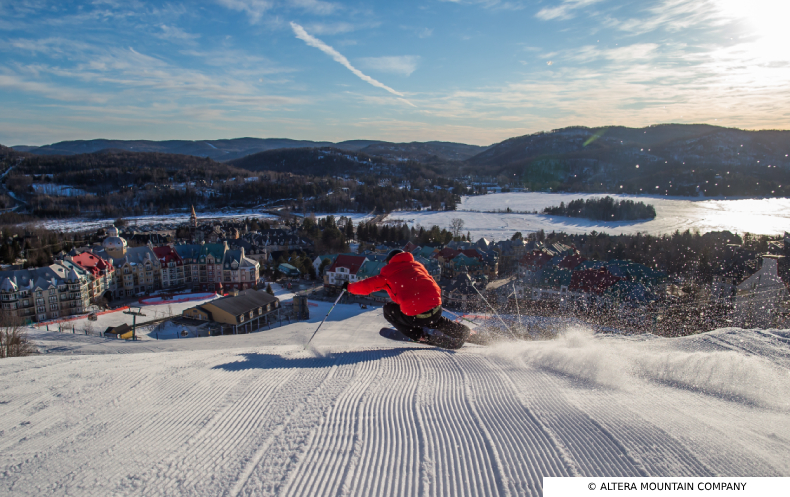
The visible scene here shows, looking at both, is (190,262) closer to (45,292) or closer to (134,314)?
(45,292)

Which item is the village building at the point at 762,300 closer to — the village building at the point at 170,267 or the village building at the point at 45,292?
the village building at the point at 45,292

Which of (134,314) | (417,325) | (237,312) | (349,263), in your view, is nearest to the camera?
(417,325)

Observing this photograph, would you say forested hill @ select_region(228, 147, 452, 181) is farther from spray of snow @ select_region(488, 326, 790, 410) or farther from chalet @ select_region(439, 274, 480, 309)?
spray of snow @ select_region(488, 326, 790, 410)

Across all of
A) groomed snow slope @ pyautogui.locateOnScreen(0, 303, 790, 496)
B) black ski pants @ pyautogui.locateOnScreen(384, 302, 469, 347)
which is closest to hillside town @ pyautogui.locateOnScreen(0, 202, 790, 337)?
black ski pants @ pyautogui.locateOnScreen(384, 302, 469, 347)

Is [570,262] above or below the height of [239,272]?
above

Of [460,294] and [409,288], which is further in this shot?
[460,294]

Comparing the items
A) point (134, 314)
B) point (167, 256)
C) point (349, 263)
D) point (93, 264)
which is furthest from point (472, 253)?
point (93, 264)
